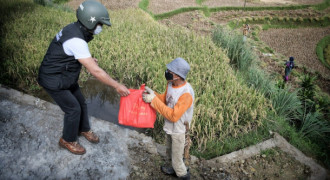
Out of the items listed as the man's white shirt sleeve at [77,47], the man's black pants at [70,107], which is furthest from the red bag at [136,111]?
the man's white shirt sleeve at [77,47]

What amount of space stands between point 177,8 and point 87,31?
43.2 ft

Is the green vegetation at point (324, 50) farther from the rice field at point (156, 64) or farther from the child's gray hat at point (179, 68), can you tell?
the child's gray hat at point (179, 68)

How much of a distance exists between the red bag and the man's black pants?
1.56 ft

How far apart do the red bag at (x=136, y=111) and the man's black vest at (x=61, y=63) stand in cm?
56

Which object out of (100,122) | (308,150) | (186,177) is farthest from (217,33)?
(186,177)

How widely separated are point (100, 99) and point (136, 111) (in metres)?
2.25

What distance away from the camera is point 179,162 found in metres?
2.31

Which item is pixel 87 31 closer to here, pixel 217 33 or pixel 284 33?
pixel 217 33

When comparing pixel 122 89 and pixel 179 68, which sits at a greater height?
pixel 179 68

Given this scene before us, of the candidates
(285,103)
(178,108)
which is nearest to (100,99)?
(178,108)

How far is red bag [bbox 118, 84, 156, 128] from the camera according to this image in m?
2.29

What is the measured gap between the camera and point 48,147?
2732 mm

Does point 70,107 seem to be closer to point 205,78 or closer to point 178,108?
point 178,108

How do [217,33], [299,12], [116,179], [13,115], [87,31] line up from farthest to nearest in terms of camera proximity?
[299,12]
[217,33]
[13,115]
[116,179]
[87,31]
